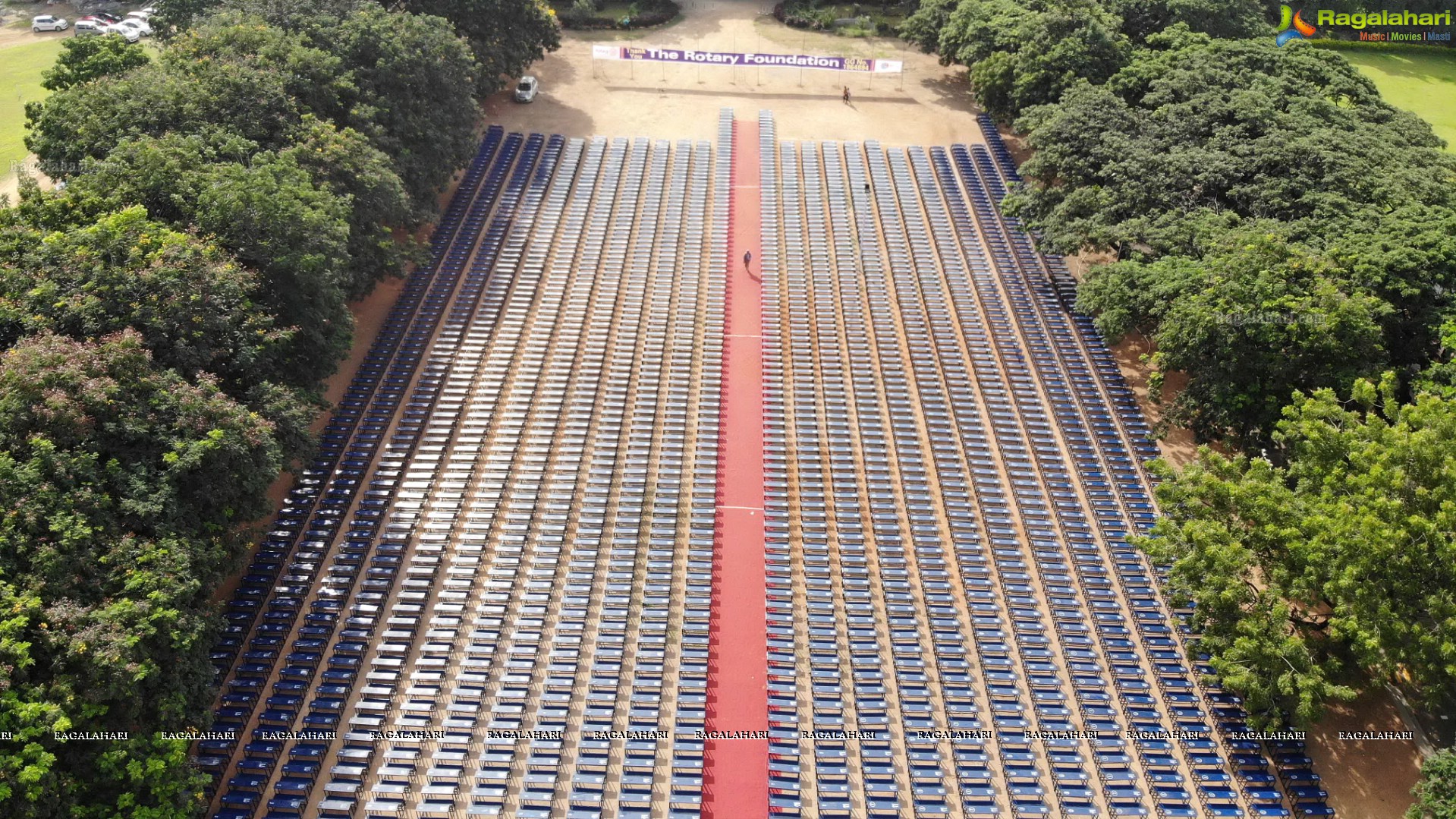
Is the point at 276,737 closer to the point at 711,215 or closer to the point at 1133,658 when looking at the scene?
the point at 1133,658

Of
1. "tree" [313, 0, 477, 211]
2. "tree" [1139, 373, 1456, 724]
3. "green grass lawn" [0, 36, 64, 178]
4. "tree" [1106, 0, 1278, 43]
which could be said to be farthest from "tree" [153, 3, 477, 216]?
"tree" [1106, 0, 1278, 43]

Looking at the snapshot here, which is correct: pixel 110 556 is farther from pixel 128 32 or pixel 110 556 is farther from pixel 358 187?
pixel 128 32

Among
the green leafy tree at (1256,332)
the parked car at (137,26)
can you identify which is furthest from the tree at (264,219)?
the parked car at (137,26)

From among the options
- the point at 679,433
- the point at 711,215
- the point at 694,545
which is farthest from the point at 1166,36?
the point at 694,545

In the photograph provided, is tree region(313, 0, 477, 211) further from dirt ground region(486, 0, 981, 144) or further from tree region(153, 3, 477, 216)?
dirt ground region(486, 0, 981, 144)

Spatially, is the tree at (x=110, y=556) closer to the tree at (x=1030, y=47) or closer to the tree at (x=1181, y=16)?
the tree at (x=1030, y=47)

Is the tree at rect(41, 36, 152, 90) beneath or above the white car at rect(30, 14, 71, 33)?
above
